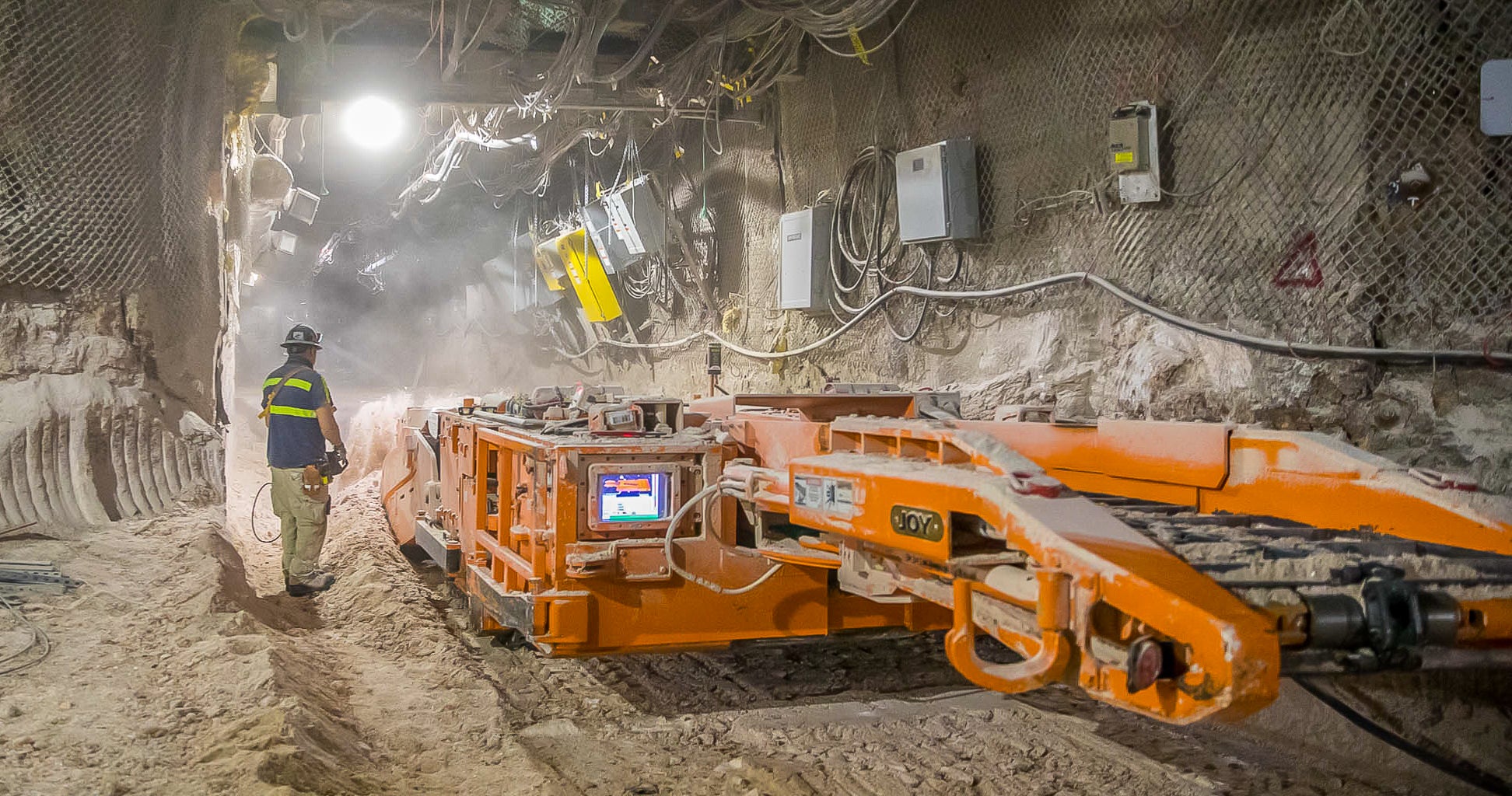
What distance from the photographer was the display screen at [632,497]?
4570 millimetres

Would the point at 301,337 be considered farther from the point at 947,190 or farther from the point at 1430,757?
the point at 1430,757

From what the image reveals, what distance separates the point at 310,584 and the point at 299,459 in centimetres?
91

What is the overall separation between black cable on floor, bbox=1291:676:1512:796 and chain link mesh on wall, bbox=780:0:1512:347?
182 centimetres

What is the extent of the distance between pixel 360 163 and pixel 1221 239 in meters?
15.0

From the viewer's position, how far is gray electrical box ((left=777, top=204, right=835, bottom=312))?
30.8 feet

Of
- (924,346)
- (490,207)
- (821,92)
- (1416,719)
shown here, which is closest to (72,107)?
(821,92)

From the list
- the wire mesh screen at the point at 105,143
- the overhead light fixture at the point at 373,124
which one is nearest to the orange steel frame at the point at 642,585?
the wire mesh screen at the point at 105,143

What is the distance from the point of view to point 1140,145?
6.32m

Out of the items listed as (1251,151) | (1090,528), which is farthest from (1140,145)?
(1090,528)

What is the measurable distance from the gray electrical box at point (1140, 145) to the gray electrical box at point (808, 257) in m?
3.35

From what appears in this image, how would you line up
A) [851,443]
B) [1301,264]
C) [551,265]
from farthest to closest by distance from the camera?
1. [551,265]
2. [1301,264]
3. [851,443]

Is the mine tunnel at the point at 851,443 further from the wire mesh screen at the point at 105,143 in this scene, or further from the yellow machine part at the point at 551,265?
the yellow machine part at the point at 551,265

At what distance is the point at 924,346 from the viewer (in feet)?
28.0

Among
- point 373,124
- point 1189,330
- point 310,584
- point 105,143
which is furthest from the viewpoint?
→ point 373,124
